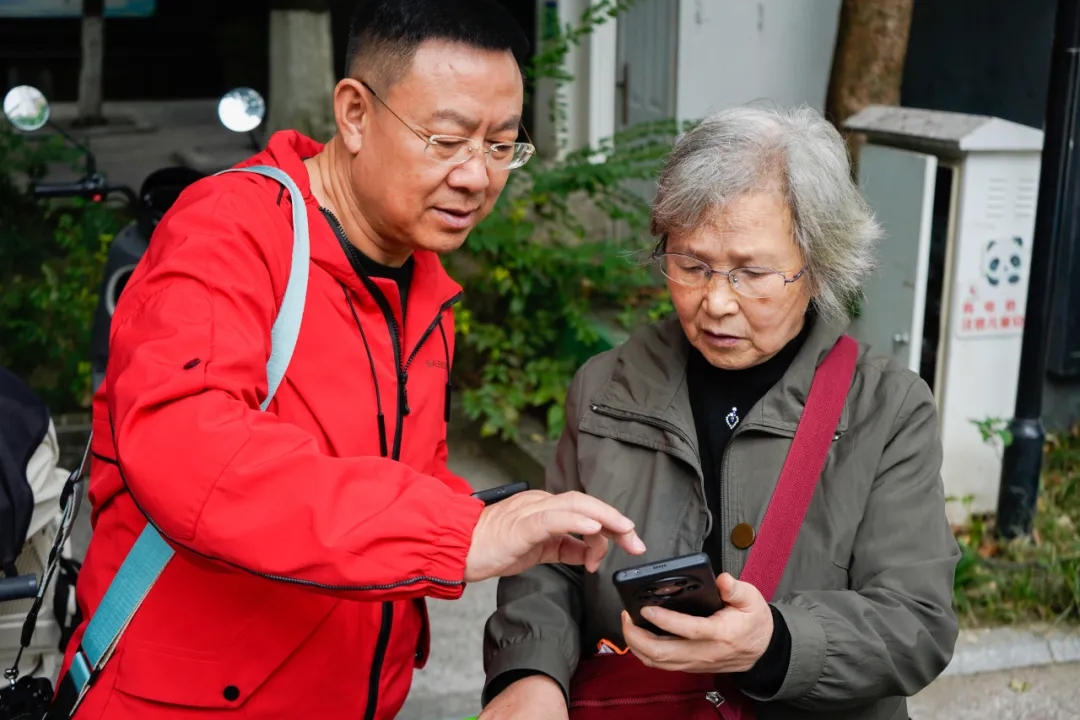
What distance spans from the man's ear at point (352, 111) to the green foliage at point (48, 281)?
4110 millimetres

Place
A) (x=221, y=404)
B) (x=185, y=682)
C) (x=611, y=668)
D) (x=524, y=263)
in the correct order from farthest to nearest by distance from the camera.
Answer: (x=524, y=263)
(x=611, y=668)
(x=185, y=682)
(x=221, y=404)

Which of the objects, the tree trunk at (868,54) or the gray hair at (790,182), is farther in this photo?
the tree trunk at (868,54)

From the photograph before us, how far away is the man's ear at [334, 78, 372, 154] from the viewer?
6.54 feet

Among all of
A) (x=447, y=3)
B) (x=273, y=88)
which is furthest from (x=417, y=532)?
(x=273, y=88)

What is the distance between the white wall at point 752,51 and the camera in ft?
22.6

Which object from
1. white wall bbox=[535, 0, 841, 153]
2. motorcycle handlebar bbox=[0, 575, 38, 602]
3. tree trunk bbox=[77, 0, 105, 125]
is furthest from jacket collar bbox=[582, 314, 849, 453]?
tree trunk bbox=[77, 0, 105, 125]

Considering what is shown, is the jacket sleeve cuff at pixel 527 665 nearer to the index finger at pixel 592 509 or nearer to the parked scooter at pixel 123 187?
the index finger at pixel 592 509

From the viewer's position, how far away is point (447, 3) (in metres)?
1.96

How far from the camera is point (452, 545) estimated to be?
1581 mm

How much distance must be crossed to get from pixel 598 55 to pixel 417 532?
22.7 feet

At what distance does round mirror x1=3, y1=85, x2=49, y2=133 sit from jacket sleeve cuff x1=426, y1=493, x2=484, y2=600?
2.88 metres

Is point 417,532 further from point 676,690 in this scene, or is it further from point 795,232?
point 795,232

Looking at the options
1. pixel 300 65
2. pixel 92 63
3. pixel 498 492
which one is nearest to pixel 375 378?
pixel 498 492

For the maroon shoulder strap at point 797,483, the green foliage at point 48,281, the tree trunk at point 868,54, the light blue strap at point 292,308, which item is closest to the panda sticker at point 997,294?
the tree trunk at point 868,54
